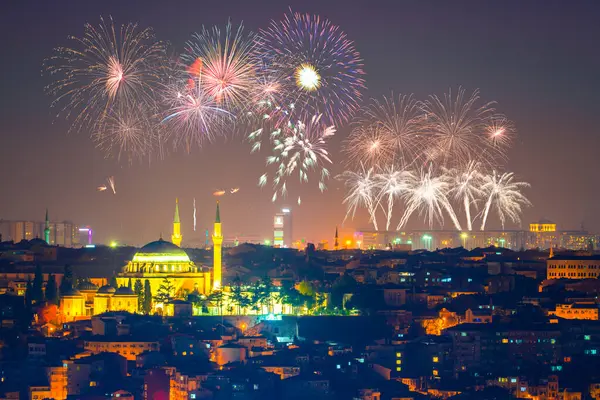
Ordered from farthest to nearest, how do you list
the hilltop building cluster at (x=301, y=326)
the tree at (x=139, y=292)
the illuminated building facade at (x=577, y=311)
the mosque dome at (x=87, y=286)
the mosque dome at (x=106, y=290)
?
the mosque dome at (x=87, y=286), the mosque dome at (x=106, y=290), the tree at (x=139, y=292), the illuminated building facade at (x=577, y=311), the hilltop building cluster at (x=301, y=326)

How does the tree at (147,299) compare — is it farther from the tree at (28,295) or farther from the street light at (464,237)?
the street light at (464,237)

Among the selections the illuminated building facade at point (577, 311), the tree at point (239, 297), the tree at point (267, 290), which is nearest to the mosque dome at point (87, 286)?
the tree at point (239, 297)

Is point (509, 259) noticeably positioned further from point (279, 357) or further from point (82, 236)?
point (82, 236)

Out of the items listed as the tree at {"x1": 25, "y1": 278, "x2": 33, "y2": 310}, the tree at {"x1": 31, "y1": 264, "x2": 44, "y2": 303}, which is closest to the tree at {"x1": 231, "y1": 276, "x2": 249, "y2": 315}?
the tree at {"x1": 31, "y1": 264, "x2": 44, "y2": 303}

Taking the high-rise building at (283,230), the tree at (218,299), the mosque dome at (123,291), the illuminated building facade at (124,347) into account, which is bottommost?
the illuminated building facade at (124,347)

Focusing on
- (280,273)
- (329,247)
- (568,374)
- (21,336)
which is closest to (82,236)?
(329,247)

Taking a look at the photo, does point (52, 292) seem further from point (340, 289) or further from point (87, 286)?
point (340, 289)
